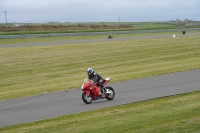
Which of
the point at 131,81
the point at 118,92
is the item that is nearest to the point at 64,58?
the point at 131,81

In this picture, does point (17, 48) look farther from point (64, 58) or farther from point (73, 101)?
point (73, 101)

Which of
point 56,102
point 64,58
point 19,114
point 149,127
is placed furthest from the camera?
point 64,58

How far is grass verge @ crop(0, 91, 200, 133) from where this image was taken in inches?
400

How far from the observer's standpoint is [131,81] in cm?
2156

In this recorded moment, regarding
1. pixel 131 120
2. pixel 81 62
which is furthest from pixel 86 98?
pixel 81 62

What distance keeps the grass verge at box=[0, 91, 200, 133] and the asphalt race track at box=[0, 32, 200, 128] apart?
90cm

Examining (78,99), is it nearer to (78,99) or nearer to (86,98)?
(78,99)

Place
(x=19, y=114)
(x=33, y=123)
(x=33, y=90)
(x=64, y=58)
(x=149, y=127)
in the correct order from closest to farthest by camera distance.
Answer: (x=149, y=127) < (x=33, y=123) < (x=19, y=114) < (x=33, y=90) < (x=64, y=58)

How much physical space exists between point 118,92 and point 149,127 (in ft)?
26.8

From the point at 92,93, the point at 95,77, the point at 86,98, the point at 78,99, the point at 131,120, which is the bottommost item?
the point at 78,99

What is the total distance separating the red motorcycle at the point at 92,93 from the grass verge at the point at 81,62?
4351mm

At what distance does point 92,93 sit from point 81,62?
54.5 ft

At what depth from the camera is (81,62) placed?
32.7m

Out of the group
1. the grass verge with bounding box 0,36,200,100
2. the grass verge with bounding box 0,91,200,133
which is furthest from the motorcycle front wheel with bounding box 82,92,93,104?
the grass verge with bounding box 0,36,200,100
